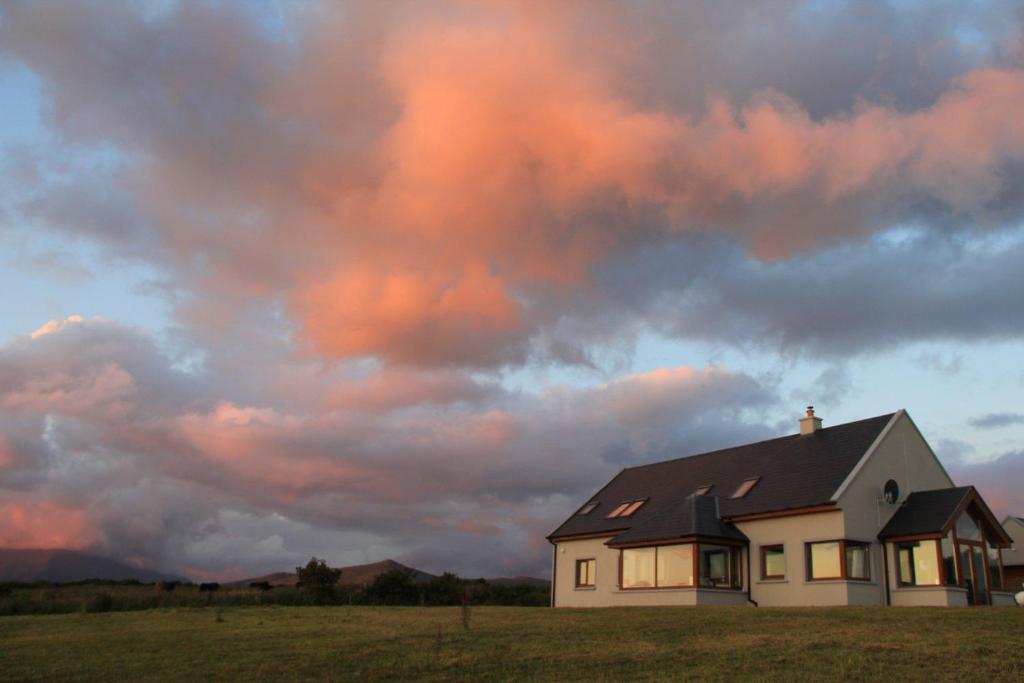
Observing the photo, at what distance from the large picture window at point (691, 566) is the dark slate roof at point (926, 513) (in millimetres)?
5392

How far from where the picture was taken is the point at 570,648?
55.5 ft

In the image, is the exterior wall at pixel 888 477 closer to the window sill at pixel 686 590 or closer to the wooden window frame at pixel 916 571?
the wooden window frame at pixel 916 571

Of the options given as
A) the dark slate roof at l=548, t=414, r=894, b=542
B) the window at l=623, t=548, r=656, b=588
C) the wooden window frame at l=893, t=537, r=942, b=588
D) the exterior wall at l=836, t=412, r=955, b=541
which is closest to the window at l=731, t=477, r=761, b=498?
the dark slate roof at l=548, t=414, r=894, b=542

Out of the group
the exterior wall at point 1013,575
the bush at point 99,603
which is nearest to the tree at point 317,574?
the bush at point 99,603

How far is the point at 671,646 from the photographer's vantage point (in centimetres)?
1683

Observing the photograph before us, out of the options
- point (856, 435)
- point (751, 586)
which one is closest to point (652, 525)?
point (751, 586)

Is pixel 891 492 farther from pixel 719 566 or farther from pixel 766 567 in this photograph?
pixel 719 566

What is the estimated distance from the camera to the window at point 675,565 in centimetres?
3059

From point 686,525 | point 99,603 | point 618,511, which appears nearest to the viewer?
point 686,525

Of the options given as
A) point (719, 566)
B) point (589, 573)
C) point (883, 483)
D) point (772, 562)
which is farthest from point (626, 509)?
point (883, 483)

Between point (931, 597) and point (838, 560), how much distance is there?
2.97 m

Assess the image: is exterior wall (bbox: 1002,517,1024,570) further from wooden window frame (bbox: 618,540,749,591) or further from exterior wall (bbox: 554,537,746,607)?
exterior wall (bbox: 554,537,746,607)

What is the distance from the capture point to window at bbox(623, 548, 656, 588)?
32375 millimetres

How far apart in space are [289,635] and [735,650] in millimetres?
10793
